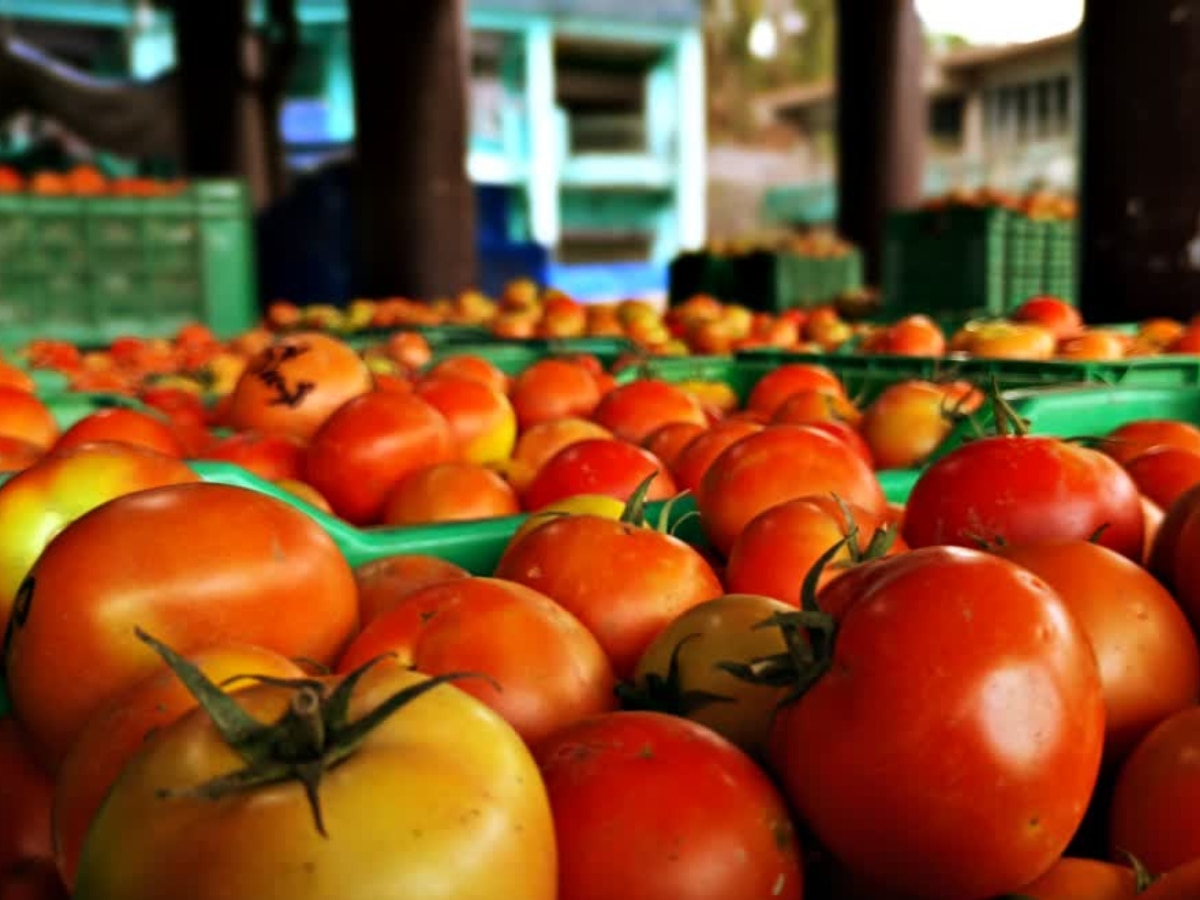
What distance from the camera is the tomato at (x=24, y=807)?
3.31 feet

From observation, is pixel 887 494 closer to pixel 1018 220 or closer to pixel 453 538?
pixel 453 538

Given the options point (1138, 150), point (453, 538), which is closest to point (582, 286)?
point (1138, 150)

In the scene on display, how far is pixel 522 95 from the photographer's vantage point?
66.6 ft

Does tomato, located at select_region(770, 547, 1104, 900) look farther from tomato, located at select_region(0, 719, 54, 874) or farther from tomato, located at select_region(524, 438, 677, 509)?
tomato, located at select_region(524, 438, 677, 509)

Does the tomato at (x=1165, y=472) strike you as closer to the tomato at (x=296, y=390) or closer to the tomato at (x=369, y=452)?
the tomato at (x=369, y=452)

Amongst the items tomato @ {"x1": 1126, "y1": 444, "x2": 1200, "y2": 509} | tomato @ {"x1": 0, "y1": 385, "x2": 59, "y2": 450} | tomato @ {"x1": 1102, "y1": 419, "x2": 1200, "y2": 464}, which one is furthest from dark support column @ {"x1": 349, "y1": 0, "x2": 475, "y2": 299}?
tomato @ {"x1": 1126, "y1": 444, "x2": 1200, "y2": 509}

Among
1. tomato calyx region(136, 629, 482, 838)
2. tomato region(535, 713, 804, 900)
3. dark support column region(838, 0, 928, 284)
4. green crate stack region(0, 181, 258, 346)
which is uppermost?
dark support column region(838, 0, 928, 284)

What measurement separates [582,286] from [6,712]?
60.0ft

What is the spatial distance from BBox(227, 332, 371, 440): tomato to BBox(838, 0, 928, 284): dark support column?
736 cm

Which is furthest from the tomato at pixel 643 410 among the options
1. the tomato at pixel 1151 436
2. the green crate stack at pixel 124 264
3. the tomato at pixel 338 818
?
the green crate stack at pixel 124 264

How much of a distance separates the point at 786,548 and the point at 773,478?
30 centimetres

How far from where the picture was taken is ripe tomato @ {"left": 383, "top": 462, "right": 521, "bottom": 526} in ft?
6.28

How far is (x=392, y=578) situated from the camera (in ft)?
4.49

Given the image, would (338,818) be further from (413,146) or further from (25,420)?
(413,146)
